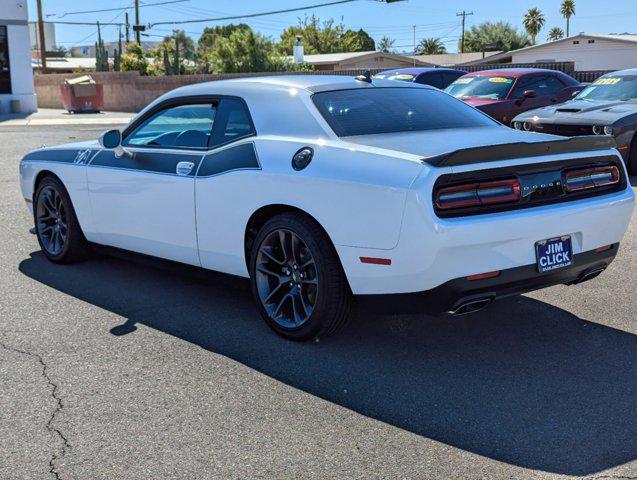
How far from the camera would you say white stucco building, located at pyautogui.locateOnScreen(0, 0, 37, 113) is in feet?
97.7

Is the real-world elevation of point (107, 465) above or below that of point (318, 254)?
below

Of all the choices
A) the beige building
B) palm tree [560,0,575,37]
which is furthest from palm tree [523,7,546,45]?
the beige building

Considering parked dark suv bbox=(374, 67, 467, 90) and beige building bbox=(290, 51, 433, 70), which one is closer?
parked dark suv bbox=(374, 67, 467, 90)

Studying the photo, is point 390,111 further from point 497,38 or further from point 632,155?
point 497,38

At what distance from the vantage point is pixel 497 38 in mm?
89125

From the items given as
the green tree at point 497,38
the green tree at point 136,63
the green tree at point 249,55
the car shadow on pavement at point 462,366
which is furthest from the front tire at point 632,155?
the green tree at point 497,38

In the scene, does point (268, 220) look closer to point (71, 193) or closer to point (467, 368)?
point (467, 368)

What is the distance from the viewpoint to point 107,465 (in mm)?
3270

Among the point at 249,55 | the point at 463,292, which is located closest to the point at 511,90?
the point at 463,292

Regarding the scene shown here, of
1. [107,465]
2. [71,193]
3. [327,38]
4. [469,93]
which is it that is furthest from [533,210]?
[327,38]

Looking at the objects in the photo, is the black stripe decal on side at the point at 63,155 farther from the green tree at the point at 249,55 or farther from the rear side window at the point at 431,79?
the green tree at the point at 249,55

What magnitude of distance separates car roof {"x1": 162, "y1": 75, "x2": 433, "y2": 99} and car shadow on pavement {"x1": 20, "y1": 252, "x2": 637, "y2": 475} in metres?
1.44

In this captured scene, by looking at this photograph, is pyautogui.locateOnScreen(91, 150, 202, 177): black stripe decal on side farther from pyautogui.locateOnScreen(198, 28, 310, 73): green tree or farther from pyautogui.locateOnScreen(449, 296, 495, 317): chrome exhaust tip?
pyautogui.locateOnScreen(198, 28, 310, 73): green tree

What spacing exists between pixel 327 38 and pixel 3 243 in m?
81.4
